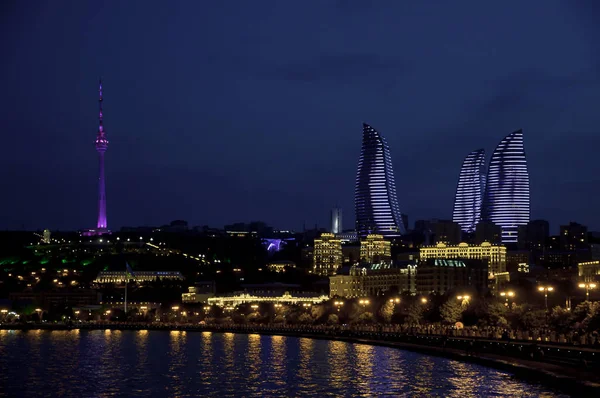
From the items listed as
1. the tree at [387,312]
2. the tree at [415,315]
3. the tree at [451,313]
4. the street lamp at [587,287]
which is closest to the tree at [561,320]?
the street lamp at [587,287]

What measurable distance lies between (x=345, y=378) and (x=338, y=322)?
65377 mm

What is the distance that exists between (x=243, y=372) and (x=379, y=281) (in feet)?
407

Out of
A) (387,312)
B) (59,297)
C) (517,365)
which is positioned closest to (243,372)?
(517,365)

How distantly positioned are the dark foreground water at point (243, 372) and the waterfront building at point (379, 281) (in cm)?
8638

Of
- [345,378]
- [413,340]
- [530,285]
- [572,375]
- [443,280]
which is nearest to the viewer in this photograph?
[572,375]

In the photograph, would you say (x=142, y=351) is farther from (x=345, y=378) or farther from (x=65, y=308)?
(x=65, y=308)

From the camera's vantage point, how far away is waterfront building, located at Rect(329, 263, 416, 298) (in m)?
185

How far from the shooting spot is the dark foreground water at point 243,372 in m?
58.4

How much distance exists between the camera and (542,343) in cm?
7206

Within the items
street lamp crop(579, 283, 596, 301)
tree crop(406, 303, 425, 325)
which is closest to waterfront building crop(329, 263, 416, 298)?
tree crop(406, 303, 425, 325)

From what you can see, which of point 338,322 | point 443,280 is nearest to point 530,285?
point 443,280

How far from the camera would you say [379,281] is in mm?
192000

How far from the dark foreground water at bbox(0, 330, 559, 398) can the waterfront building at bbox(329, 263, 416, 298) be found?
86379 millimetres

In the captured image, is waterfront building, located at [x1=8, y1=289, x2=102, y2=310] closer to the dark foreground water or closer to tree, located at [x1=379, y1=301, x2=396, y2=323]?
tree, located at [x1=379, y1=301, x2=396, y2=323]
